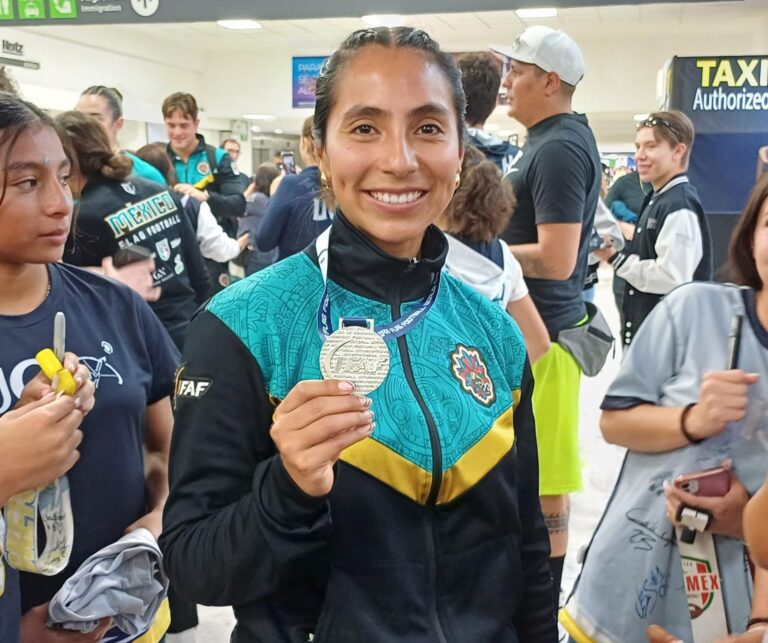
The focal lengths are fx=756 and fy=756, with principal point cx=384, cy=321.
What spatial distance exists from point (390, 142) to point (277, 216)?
3013 mm

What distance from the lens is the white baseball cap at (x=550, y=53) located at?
2887mm

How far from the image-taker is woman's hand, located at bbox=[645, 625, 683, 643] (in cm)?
152

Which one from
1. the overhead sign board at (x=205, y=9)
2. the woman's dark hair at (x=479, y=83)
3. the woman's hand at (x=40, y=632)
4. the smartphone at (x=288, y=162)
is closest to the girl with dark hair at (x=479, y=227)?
the woman's dark hair at (x=479, y=83)

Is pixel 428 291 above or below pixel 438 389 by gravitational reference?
above

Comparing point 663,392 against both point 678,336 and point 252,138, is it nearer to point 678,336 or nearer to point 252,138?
point 678,336

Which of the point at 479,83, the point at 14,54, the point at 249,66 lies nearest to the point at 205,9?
the point at 479,83

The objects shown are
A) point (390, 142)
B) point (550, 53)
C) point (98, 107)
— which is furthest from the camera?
point (98, 107)

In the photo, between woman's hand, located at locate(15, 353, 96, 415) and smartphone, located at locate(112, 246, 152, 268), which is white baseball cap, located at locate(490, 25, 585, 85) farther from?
woman's hand, located at locate(15, 353, 96, 415)

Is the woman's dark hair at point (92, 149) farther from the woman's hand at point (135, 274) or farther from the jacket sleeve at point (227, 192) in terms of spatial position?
the jacket sleeve at point (227, 192)

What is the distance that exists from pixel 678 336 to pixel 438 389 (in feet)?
2.31

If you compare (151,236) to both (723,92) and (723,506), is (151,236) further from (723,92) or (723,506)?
(723,92)

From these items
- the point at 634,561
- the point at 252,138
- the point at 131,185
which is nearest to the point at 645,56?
the point at 252,138

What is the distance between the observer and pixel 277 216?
4.11m

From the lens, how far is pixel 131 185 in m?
2.93
